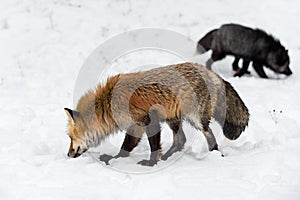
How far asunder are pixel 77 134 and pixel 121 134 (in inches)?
51.4

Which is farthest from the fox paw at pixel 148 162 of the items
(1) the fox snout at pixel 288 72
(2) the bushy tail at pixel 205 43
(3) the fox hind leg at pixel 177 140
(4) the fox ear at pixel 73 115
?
(1) the fox snout at pixel 288 72

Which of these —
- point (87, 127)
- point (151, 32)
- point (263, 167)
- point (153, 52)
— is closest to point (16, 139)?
point (87, 127)

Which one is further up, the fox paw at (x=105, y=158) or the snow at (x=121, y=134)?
the snow at (x=121, y=134)

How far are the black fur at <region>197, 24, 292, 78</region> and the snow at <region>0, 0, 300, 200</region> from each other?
0.41m

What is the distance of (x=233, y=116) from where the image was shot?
586 centimetres

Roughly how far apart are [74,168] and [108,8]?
7.92 m

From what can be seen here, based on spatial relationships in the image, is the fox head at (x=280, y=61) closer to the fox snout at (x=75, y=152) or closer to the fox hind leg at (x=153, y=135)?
the fox hind leg at (x=153, y=135)

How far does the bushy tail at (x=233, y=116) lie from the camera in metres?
5.86

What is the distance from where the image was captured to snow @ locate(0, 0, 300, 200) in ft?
15.6

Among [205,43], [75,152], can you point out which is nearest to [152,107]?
[75,152]

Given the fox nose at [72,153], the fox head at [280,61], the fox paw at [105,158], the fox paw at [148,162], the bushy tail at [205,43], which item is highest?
the bushy tail at [205,43]

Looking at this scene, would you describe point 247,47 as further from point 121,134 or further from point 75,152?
point 75,152

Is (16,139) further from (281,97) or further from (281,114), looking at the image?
(281,97)

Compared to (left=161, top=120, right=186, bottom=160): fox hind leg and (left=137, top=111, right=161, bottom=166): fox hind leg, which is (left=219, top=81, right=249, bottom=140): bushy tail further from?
(left=137, top=111, right=161, bottom=166): fox hind leg
